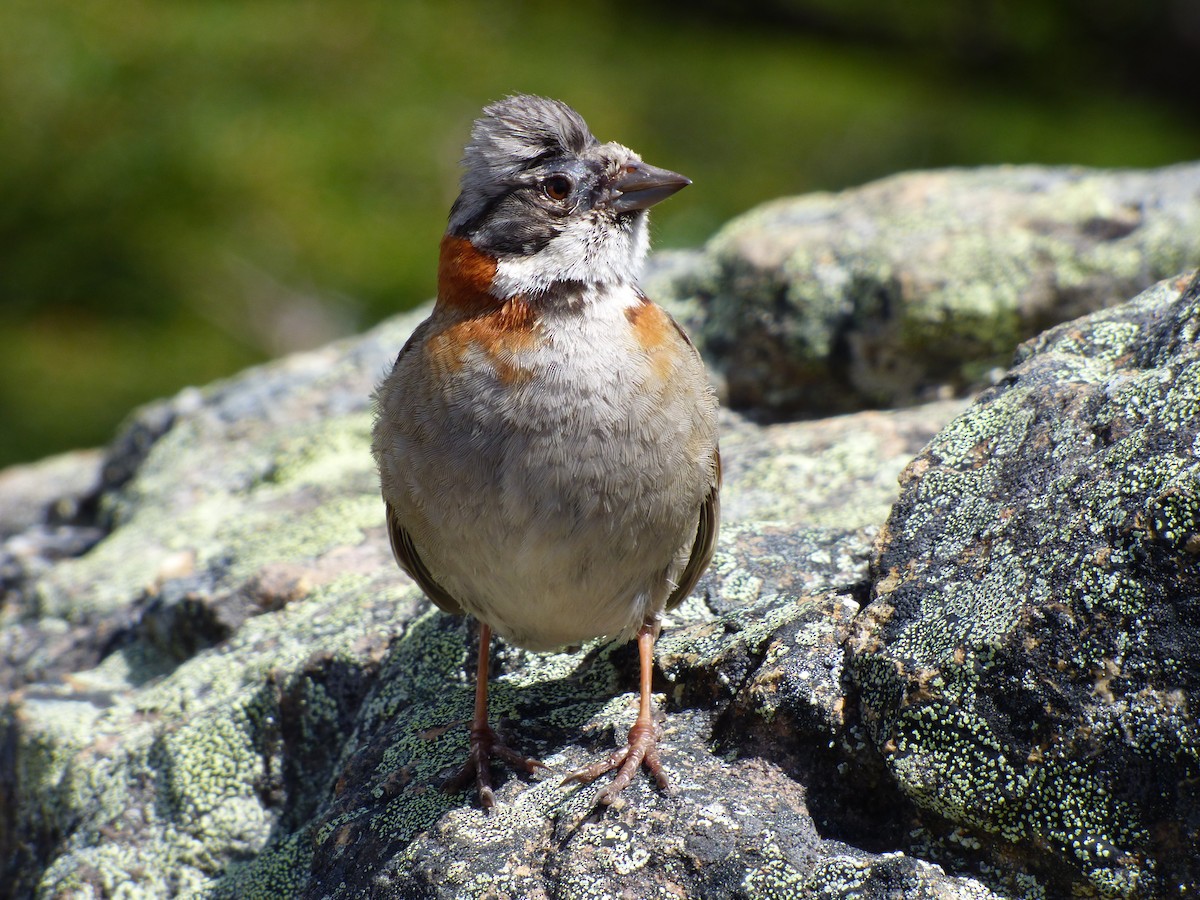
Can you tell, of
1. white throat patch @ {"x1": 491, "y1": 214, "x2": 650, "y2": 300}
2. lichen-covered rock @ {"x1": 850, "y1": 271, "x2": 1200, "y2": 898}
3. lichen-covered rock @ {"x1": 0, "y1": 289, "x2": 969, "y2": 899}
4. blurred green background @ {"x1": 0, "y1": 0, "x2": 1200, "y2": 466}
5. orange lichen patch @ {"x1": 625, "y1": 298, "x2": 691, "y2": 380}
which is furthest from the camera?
blurred green background @ {"x1": 0, "y1": 0, "x2": 1200, "y2": 466}

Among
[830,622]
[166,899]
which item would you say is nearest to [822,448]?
[830,622]

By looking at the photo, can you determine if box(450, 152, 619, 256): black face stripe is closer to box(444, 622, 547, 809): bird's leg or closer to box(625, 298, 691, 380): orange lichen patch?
box(625, 298, 691, 380): orange lichen patch

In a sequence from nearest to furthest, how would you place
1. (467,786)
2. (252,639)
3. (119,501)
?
(467,786), (252,639), (119,501)

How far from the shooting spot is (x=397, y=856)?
10.2 feet

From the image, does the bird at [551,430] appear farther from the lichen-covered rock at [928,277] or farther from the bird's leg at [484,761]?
the lichen-covered rock at [928,277]

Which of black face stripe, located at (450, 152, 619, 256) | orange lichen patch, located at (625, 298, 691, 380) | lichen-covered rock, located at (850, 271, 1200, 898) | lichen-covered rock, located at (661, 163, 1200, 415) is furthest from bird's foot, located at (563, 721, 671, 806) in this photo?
lichen-covered rock, located at (661, 163, 1200, 415)

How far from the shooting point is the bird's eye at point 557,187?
12.3 ft

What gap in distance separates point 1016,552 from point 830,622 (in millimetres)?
534

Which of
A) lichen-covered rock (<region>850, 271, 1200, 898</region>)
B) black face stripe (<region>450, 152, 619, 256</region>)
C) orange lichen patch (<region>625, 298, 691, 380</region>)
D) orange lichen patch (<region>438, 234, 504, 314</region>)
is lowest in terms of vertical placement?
lichen-covered rock (<region>850, 271, 1200, 898</region>)

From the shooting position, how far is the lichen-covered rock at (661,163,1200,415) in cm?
482

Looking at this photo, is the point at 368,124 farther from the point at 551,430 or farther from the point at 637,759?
the point at 637,759

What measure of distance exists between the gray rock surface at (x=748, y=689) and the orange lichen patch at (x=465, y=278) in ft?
3.63

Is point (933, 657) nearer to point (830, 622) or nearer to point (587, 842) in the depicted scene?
point (830, 622)

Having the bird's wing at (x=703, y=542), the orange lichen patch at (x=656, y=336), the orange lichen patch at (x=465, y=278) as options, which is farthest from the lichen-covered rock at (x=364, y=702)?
the orange lichen patch at (x=465, y=278)
